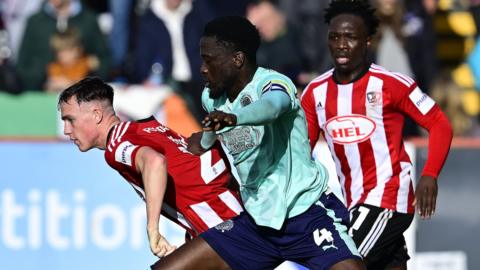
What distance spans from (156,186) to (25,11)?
226 inches

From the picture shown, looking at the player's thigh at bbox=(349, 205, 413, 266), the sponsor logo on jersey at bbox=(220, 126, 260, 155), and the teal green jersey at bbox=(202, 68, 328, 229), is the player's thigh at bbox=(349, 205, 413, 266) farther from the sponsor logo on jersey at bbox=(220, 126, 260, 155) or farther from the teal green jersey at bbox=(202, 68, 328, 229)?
the sponsor logo on jersey at bbox=(220, 126, 260, 155)

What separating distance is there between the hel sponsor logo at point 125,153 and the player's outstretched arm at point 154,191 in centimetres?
14

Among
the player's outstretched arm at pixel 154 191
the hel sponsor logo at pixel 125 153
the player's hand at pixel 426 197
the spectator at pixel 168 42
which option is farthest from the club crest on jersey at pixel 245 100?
the spectator at pixel 168 42

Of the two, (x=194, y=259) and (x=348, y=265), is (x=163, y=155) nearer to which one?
(x=194, y=259)

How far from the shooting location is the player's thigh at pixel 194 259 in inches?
241

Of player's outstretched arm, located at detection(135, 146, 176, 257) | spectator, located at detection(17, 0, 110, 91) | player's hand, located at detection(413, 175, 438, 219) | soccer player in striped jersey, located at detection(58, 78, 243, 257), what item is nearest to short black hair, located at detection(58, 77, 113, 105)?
soccer player in striped jersey, located at detection(58, 78, 243, 257)

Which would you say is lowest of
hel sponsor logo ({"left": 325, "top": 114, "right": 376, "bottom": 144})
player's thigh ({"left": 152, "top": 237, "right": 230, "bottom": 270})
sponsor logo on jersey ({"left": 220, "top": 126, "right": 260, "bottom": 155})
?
player's thigh ({"left": 152, "top": 237, "right": 230, "bottom": 270})

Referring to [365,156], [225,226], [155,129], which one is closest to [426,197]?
[365,156]

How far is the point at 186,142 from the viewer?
21.7 feet

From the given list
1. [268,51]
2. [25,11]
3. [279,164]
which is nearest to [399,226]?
[279,164]

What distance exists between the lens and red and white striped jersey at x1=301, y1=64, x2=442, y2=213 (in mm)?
7047

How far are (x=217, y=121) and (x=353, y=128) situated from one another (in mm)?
2096

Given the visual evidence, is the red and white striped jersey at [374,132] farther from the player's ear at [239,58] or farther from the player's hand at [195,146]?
the player's ear at [239,58]

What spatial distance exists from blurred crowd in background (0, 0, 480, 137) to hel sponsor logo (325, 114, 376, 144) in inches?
130
